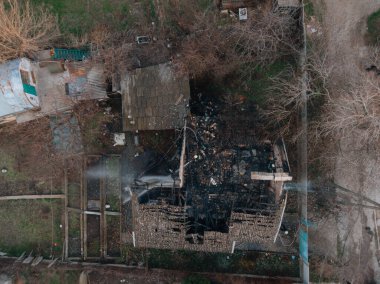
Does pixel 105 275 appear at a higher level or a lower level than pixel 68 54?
lower

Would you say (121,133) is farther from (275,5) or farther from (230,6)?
(275,5)

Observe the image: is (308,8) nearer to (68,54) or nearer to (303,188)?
(303,188)

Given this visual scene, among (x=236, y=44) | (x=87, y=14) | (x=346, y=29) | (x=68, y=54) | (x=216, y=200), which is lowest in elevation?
(x=216, y=200)

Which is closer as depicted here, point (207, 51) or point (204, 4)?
point (207, 51)

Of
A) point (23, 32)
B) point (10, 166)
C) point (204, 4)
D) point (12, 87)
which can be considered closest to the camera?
point (12, 87)

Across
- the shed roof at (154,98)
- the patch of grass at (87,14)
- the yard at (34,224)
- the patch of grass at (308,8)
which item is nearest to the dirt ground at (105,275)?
the yard at (34,224)

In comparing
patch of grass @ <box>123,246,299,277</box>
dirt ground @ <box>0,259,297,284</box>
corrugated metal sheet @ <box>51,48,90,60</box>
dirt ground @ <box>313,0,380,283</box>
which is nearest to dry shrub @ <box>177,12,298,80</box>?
dirt ground @ <box>313,0,380,283</box>

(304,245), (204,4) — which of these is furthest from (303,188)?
(204,4)
